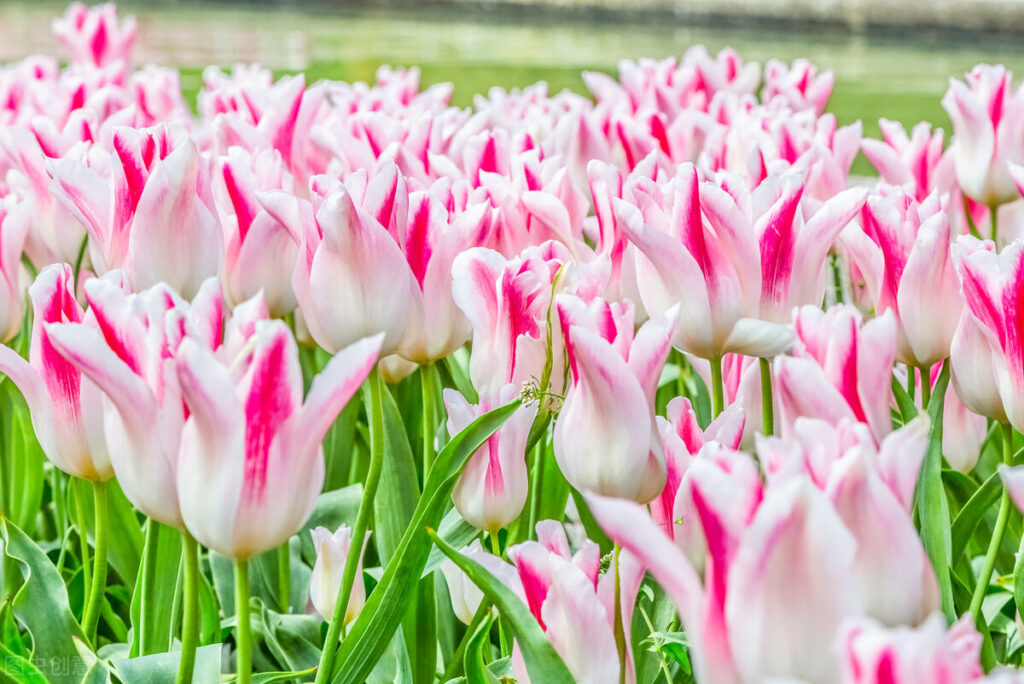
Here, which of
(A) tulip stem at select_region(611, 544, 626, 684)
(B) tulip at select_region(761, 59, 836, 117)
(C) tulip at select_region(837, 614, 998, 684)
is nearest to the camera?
(C) tulip at select_region(837, 614, 998, 684)

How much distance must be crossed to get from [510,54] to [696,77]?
8.94m

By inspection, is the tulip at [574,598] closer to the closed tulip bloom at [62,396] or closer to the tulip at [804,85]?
the closed tulip bloom at [62,396]

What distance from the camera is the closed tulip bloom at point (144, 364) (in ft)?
2.47

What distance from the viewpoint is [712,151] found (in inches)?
68.8

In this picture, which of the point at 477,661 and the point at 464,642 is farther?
the point at 464,642

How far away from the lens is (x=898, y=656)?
0.54 metres

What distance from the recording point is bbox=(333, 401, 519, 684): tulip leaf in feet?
Result: 2.96

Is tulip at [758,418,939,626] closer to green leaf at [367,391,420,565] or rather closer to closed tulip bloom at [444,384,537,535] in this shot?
closed tulip bloom at [444,384,537,535]

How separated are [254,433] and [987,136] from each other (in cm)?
130

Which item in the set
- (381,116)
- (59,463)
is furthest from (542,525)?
(381,116)

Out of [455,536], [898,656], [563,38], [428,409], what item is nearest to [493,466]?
[455,536]

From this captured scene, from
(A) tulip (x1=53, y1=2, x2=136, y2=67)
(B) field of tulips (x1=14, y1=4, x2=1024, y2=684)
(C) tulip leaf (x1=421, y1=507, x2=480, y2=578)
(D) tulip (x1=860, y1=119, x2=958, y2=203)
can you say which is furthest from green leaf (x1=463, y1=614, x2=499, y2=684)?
(A) tulip (x1=53, y1=2, x2=136, y2=67)

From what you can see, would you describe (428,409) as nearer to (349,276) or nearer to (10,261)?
(349,276)

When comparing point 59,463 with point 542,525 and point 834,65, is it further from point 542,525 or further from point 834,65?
point 834,65
